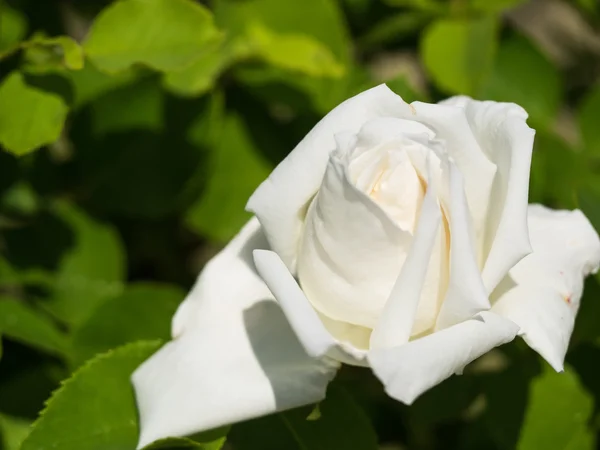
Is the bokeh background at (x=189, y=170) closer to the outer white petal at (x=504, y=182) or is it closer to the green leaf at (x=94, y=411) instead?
the green leaf at (x=94, y=411)

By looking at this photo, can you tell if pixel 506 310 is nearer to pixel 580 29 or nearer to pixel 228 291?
pixel 228 291

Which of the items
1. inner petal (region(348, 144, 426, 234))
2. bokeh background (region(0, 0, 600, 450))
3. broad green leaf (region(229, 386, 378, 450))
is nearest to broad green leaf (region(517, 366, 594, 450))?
bokeh background (region(0, 0, 600, 450))

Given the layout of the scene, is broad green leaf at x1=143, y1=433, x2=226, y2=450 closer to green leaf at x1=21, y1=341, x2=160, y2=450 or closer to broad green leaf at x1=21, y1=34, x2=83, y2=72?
green leaf at x1=21, y1=341, x2=160, y2=450

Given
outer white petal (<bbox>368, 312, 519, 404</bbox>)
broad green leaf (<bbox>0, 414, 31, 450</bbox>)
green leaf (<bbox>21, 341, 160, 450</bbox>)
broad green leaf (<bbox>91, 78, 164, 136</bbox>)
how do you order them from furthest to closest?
broad green leaf (<bbox>91, 78, 164, 136</bbox>) < broad green leaf (<bbox>0, 414, 31, 450</bbox>) < green leaf (<bbox>21, 341, 160, 450</bbox>) < outer white petal (<bbox>368, 312, 519, 404</bbox>)

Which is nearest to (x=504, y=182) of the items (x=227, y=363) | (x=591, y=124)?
(x=227, y=363)

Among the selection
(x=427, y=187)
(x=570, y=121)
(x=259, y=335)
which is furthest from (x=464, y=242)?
(x=570, y=121)

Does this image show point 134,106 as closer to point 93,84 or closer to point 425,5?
point 93,84

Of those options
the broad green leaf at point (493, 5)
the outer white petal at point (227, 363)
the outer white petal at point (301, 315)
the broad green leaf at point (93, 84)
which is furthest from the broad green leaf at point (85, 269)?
the broad green leaf at point (493, 5)
